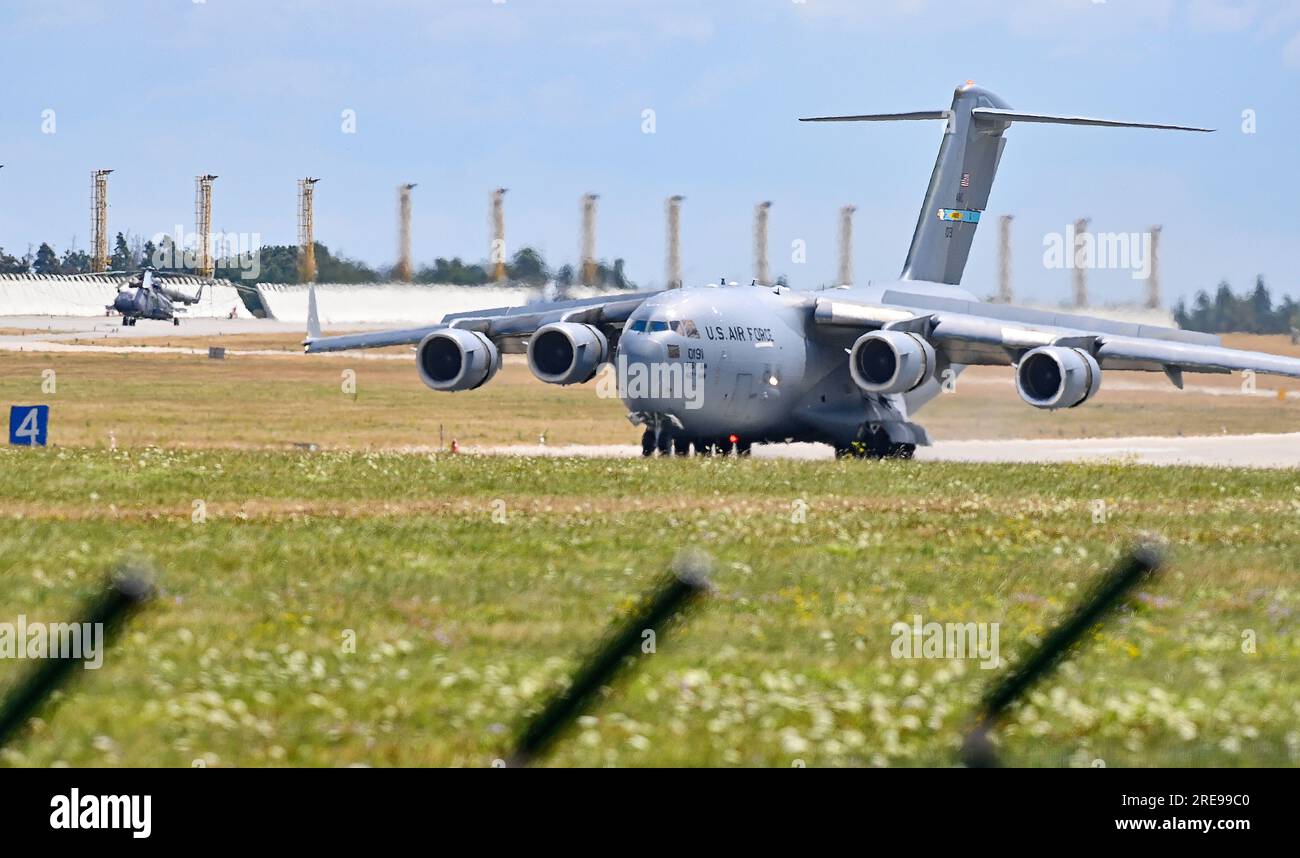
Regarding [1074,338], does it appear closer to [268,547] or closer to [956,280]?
[956,280]

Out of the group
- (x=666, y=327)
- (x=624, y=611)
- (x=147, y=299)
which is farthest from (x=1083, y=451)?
(x=147, y=299)

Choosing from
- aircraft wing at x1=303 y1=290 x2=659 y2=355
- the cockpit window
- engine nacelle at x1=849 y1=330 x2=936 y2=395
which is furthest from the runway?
the cockpit window

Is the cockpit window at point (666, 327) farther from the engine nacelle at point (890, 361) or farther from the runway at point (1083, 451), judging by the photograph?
the runway at point (1083, 451)

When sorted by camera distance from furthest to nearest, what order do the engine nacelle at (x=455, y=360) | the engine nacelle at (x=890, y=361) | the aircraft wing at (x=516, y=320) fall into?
the aircraft wing at (x=516, y=320) → the engine nacelle at (x=455, y=360) → the engine nacelle at (x=890, y=361)

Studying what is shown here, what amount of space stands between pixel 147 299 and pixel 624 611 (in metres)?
104

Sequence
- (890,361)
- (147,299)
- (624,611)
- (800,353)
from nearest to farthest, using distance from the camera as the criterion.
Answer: (624,611) → (890,361) → (800,353) → (147,299)

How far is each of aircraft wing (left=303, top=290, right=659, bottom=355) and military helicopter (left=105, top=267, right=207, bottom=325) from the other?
74.6 meters

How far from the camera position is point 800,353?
38.0m

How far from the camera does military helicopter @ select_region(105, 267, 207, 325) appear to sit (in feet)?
369

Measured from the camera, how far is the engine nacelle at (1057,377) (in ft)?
114

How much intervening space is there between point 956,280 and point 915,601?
2916 cm

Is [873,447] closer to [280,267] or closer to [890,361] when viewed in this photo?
[890,361]

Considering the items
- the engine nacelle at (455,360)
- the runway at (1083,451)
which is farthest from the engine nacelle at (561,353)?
the runway at (1083,451)

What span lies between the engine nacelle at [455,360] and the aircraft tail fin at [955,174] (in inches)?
411
